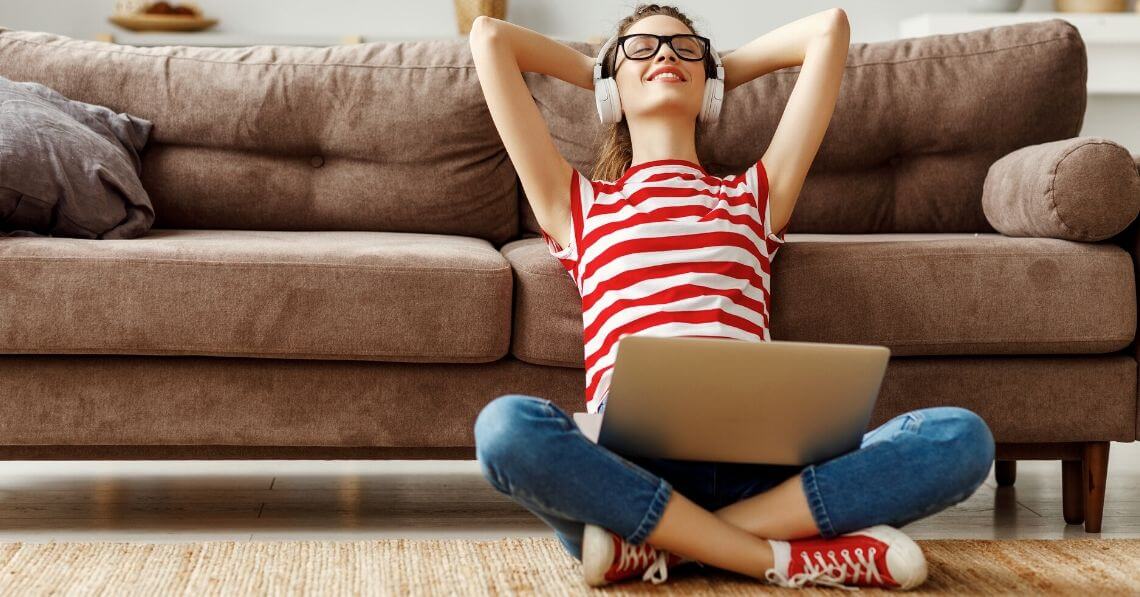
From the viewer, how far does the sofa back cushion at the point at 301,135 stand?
A: 2088 mm

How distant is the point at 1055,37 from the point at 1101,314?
70 centimetres

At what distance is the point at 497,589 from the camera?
1292 mm

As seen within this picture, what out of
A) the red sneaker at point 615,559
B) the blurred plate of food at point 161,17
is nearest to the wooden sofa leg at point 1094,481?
the red sneaker at point 615,559

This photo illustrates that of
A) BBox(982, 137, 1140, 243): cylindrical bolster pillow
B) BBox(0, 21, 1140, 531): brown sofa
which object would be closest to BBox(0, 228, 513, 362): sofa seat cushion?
BBox(0, 21, 1140, 531): brown sofa

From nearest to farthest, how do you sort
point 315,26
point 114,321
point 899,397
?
point 114,321 → point 899,397 → point 315,26

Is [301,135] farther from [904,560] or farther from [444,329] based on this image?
[904,560]

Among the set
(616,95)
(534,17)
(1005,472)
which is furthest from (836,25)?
(534,17)

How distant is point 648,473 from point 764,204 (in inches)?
19.7

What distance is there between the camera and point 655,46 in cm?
157

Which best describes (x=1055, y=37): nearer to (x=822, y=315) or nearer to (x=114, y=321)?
(x=822, y=315)

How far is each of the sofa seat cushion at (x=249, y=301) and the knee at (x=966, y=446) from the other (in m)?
0.65

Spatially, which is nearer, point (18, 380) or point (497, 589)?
point (497, 589)

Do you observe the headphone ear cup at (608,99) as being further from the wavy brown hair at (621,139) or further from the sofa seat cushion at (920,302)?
the sofa seat cushion at (920,302)

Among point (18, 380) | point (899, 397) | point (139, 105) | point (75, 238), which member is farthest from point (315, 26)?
point (899, 397)
